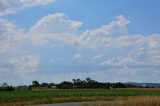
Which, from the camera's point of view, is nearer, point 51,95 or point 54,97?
point 54,97

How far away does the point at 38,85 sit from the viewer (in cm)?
14350

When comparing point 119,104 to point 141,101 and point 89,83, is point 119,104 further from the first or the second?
point 89,83

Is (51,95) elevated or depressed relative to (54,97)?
elevated

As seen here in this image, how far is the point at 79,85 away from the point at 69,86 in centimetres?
426

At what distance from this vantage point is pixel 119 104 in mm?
32125

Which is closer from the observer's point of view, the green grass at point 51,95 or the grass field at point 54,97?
the grass field at point 54,97

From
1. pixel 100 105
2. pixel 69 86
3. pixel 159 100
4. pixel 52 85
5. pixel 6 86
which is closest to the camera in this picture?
pixel 100 105

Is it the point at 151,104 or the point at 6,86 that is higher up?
the point at 6,86

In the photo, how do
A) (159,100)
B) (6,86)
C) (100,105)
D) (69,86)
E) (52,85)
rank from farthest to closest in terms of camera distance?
(52,85) < (69,86) < (6,86) < (159,100) < (100,105)

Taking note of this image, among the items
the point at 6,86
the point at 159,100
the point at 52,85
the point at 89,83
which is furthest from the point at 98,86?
the point at 159,100

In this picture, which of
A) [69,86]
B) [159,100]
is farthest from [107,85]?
[159,100]

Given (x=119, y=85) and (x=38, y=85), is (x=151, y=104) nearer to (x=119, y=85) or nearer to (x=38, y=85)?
(x=119, y=85)

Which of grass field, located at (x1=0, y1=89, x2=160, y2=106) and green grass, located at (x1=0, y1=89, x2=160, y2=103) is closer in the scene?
grass field, located at (x1=0, y1=89, x2=160, y2=106)

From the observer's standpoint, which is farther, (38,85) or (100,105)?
(38,85)
